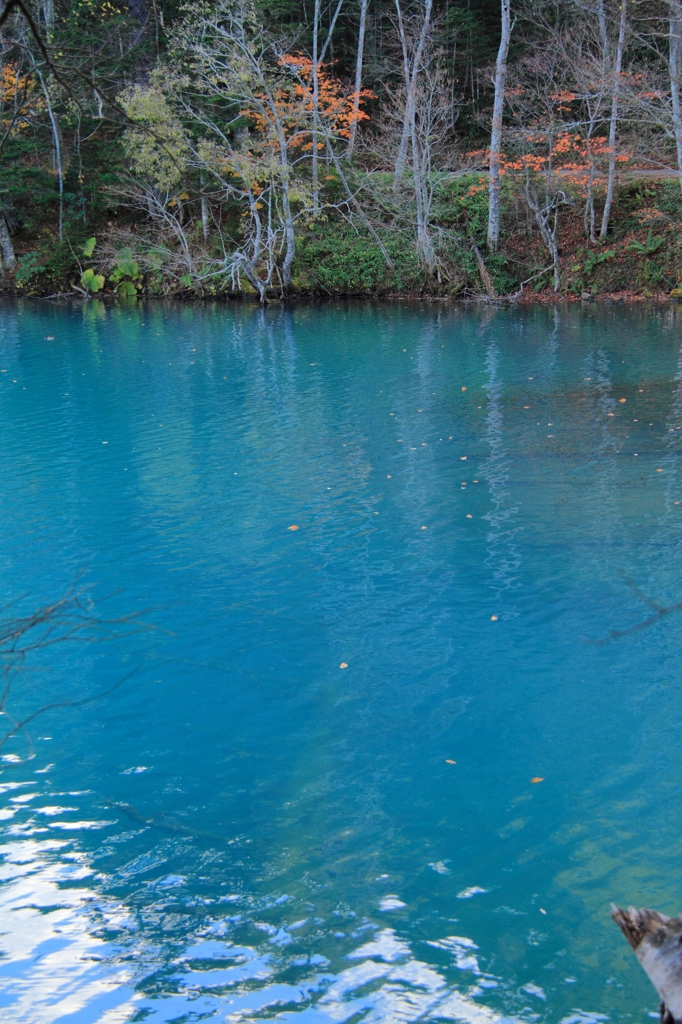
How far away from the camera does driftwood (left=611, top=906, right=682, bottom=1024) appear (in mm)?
2564

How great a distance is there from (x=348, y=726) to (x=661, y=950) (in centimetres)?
307

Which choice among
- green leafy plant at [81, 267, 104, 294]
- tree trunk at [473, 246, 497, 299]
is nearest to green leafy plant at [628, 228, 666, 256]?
tree trunk at [473, 246, 497, 299]

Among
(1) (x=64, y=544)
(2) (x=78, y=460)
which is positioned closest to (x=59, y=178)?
(2) (x=78, y=460)

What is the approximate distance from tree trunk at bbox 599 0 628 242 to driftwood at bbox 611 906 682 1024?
78.6 feet

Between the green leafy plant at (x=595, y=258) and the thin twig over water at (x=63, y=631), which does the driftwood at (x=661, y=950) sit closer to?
the thin twig over water at (x=63, y=631)

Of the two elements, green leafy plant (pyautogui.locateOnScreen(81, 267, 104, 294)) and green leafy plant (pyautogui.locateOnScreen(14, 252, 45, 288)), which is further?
green leafy plant (pyautogui.locateOnScreen(14, 252, 45, 288))

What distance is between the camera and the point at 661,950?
269 centimetres

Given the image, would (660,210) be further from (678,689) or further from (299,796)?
(299,796)

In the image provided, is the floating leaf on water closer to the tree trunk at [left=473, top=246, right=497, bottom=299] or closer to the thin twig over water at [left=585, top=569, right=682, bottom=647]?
the thin twig over water at [left=585, top=569, right=682, bottom=647]

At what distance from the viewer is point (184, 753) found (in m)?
5.38

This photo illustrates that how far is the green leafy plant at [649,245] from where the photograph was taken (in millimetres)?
27178

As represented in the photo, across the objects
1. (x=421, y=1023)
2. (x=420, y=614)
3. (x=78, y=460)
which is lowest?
(x=421, y=1023)

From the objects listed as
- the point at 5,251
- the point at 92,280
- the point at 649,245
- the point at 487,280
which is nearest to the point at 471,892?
the point at 487,280

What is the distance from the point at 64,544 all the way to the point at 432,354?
39.4ft
